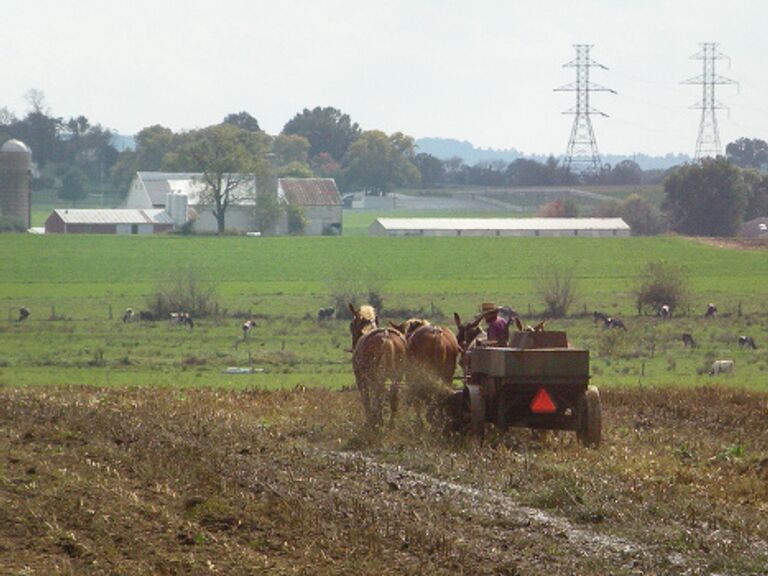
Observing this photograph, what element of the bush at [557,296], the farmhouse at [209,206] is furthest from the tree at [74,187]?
the bush at [557,296]

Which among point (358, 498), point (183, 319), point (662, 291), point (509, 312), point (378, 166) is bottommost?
point (183, 319)

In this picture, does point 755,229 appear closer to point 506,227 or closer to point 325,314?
point 506,227

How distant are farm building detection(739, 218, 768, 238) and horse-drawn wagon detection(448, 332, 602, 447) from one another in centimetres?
9680

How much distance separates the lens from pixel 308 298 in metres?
72.8

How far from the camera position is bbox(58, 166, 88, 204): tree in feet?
570

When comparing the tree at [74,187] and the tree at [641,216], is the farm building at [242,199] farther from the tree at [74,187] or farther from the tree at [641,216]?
the tree at [74,187]

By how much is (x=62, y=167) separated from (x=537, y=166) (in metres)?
54.3

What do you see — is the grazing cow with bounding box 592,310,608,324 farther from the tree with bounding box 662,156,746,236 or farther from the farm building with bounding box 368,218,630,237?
the farm building with bounding box 368,218,630,237

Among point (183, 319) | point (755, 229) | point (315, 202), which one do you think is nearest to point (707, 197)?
point (755, 229)

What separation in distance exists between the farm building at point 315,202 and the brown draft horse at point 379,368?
109735 mm

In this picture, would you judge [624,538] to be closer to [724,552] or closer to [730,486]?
[724,552]

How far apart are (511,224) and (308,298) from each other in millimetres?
58452

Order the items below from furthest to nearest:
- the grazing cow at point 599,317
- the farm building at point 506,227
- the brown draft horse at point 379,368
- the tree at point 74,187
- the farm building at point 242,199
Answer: the tree at point 74,187 < the farm building at point 506,227 < the farm building at point 242,199 < the grazing cow at point 599,317 < the brown draft horse at point 379,368

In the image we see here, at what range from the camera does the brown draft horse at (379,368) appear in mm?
21172
